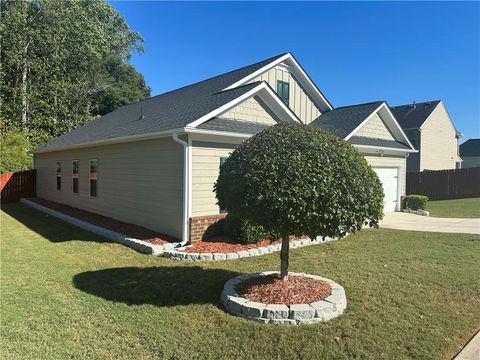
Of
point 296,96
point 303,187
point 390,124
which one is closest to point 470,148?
point 390,124

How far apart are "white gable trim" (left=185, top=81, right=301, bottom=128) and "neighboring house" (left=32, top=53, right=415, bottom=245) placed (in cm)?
3

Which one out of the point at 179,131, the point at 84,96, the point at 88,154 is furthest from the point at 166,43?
the point at 84,96

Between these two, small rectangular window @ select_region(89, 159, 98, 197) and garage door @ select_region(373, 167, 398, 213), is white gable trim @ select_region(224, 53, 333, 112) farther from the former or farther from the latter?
small rectangular window @ select_region(89, 159, 98, 197)

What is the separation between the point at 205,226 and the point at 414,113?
2748 cm

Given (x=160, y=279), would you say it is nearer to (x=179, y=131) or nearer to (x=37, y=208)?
(x=179, y=131)

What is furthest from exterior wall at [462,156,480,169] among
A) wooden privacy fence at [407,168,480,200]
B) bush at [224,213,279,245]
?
bush at [224,213,279,245]

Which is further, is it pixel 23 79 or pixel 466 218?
pixel 23 79

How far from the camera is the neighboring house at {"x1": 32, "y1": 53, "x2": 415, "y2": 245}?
9102 millimetres

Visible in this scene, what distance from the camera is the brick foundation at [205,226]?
353 inches

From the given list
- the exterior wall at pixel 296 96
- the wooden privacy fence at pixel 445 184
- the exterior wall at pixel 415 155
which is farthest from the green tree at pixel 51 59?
the exterior wall at pixel 415 155

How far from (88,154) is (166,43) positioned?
20.3ft

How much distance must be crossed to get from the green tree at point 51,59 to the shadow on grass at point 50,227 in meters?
13.3

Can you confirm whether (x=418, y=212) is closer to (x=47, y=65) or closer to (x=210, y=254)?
(x=210, y=254)

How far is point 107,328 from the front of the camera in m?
4.38
